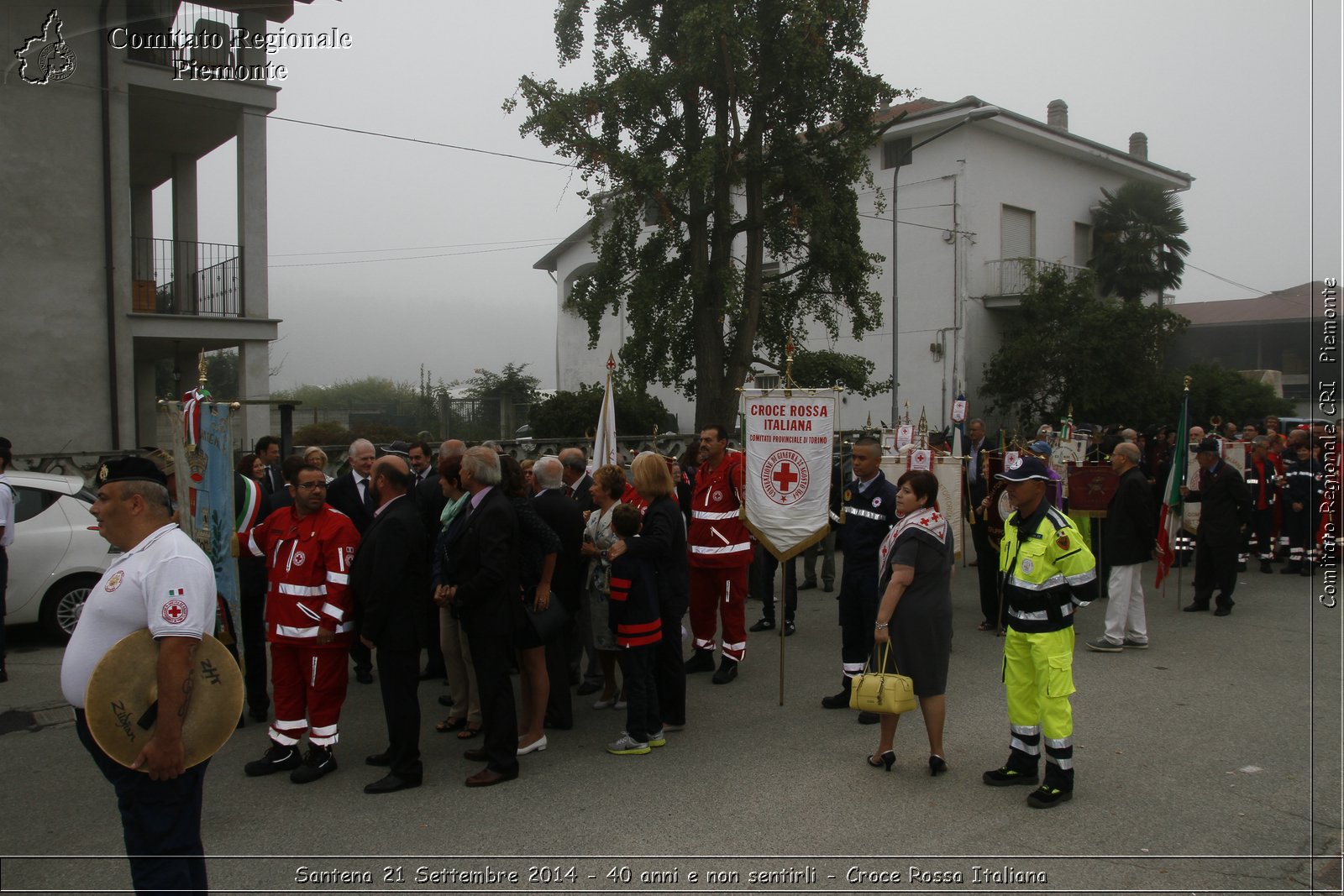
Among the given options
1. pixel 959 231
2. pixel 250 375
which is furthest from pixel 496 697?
pixel 959 231

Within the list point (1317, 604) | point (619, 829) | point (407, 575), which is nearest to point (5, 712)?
point (407, 575)

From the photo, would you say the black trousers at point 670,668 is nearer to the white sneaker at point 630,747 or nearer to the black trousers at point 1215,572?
the white sneaker at point 630,747

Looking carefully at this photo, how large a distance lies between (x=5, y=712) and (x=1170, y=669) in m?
9.39

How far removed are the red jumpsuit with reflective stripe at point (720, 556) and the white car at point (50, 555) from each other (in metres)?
5.73

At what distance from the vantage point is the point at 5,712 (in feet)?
23.1

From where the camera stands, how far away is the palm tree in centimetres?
3092

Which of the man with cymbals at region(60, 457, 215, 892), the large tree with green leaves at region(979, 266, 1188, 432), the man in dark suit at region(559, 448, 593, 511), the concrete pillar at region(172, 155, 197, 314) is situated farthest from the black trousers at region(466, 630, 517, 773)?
the large tree with green leaves at region(979, 266, 1188, 432)

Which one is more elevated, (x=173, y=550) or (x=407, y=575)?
(x=173, y=550)

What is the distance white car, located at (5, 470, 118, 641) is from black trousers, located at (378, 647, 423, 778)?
5243 millimetres

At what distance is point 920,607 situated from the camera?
5500mm

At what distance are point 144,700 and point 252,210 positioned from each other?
14.9 metres

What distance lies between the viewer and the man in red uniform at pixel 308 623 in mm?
5449

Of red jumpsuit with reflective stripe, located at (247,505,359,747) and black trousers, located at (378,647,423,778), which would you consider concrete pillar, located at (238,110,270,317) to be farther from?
black trousers, located at (378,647,423,778)

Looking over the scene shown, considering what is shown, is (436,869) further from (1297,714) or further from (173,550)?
(1297,714)
